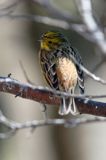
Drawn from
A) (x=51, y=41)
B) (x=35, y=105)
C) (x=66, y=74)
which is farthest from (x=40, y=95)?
(x=35, y=105)

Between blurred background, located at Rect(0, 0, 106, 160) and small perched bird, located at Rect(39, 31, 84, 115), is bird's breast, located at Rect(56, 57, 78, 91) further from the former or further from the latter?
blurred background, located at Rect(0, 0, 106, 160)

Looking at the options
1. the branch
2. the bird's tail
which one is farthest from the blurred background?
the branch

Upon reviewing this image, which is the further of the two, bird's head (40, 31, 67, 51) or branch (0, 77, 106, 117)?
bird's head (40, 31, 67, 51)

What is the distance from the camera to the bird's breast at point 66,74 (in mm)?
7148

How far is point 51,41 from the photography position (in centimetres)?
784

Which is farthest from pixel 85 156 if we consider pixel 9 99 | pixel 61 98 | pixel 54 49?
pixel 61 98

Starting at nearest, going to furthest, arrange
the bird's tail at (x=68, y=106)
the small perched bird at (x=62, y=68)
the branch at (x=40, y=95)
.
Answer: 1. the branch at (x=40, y=95)
2. the bird's tail at (x=68, y=106)
3. the small perched bird at (x=62, y=68)

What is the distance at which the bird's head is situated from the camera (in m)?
7.78

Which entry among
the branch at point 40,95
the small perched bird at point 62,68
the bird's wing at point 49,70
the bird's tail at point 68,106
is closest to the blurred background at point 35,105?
the small perched bird at point 62,68

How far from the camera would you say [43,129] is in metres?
14.5

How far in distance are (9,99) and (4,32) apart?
1.29m

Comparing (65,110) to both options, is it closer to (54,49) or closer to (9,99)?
(54,49)

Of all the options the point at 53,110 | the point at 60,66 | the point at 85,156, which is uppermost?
the point at 60,66

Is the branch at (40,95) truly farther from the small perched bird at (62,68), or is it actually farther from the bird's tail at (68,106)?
the small perched bird at (62,68)
